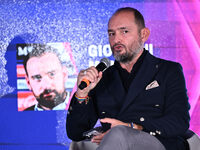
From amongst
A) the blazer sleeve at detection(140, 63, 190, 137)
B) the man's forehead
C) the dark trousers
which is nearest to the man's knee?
the dark trousers

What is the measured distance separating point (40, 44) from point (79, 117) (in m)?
1.20

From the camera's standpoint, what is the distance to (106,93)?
1727mm

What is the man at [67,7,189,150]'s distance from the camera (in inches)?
55.0

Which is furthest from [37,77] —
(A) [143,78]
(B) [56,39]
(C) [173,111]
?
(C) [173,111]

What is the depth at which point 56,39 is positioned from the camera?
2641 mm

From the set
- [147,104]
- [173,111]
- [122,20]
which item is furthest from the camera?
[122,20]

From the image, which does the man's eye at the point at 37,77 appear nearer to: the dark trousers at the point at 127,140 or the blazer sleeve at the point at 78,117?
the blazer sleeve at the point at 78,117

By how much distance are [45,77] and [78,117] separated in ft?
3.59

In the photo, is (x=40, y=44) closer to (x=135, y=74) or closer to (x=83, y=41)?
(x=83, y=41)

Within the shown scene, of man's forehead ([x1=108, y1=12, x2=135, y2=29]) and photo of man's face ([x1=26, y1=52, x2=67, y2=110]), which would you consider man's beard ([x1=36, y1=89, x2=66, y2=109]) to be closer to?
photo of man's face ([x1=26, y1=52, x2=67, y2=110])

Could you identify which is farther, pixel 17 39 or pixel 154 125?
pixel 17 39

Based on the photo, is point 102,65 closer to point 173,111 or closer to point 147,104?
point 147,104

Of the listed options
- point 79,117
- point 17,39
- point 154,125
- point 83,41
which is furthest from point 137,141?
point 17,39

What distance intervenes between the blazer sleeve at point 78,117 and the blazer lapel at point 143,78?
0.22m
